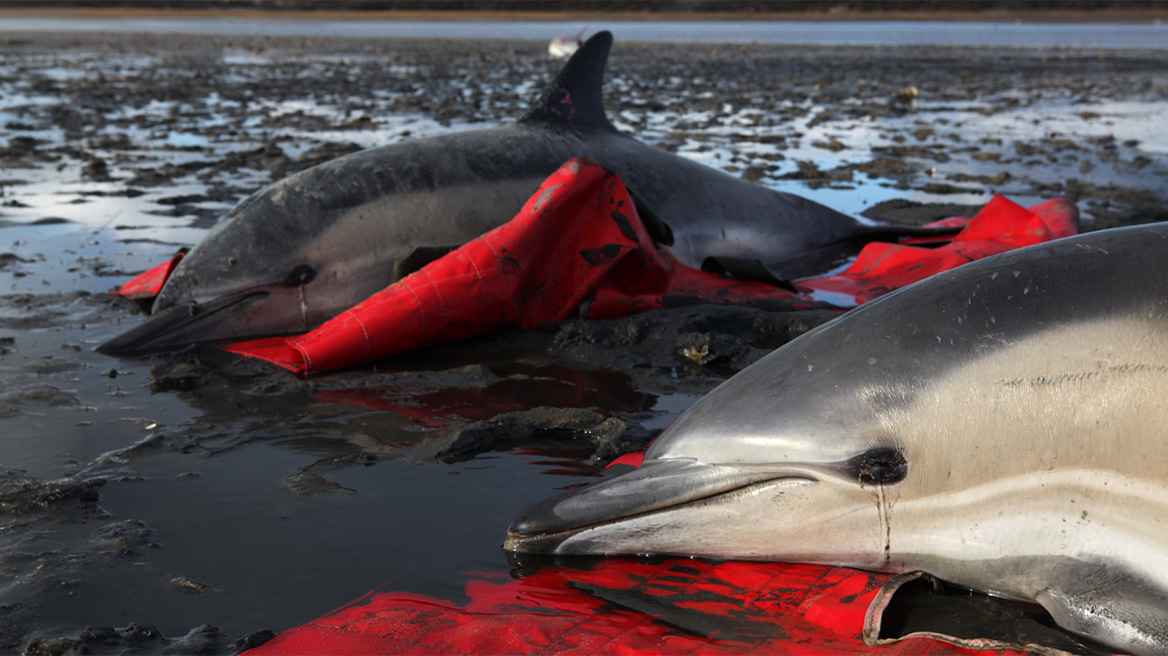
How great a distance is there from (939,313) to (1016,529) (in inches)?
23.9

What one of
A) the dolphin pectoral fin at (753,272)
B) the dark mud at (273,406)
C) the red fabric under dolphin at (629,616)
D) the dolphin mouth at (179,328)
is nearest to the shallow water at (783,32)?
the dark mud at (273,406)

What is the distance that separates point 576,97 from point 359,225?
182 cm

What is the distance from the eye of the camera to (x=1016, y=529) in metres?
2.48

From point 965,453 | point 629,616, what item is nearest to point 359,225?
point 629,616

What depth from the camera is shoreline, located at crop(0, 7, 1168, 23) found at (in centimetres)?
6575

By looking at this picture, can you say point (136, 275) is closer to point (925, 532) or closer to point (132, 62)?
point (925, 532)

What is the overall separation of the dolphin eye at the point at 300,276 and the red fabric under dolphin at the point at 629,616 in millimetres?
2962

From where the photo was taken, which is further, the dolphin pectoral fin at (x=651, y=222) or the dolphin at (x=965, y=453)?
the dolphin pectoral fin at (x=651, y=222)

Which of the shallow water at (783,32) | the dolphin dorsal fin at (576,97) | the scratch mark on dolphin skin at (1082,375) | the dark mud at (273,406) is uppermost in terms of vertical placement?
the shallow water at (783,32)

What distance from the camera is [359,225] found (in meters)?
5.39

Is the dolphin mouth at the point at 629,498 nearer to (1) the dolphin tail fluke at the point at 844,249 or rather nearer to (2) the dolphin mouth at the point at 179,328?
(2) the dolphin mouth at the point at 179,328

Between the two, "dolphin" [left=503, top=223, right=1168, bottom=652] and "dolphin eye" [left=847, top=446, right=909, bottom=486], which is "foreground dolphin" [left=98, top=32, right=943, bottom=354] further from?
"dolphin eye" [left=847, top=446, right=909, bottom=486]

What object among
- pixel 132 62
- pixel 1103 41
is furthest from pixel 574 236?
pixel 1103 41

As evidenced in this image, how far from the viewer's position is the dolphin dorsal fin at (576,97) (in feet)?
20.7
